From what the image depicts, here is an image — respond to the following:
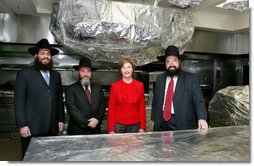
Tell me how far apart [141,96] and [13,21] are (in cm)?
232

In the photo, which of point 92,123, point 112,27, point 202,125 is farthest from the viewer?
point 112,27

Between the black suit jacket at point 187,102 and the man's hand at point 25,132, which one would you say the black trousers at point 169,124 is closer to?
the black suit jacket at point 187,102

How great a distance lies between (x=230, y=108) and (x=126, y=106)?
1.10m

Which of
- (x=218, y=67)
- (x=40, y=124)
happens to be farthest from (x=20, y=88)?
(x=218, y=67)

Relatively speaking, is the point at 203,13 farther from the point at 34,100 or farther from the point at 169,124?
the point at 34,100

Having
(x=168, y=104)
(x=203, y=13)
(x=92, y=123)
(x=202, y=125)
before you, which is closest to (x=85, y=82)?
(x=92, y=123)

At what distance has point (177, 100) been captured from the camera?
6.58ft

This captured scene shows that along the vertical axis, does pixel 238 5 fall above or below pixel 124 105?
above

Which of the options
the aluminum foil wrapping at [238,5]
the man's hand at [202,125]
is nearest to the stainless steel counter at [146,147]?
the man's hand at [202,125]

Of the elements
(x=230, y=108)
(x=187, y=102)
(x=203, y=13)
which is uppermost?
(x=203, y=13)

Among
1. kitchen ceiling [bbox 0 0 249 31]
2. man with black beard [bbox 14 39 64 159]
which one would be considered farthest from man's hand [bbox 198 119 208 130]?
kitchen ceiling [bbox 0 0 249 31]

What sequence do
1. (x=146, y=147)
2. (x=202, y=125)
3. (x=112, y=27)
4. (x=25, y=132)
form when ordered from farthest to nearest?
(x=112, y=27)
(x=25, y=132)
(x=202, y=125)
(x=146, y=147)

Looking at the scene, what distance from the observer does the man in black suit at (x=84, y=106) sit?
2.13 m

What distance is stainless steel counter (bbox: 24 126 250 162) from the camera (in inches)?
43.5
